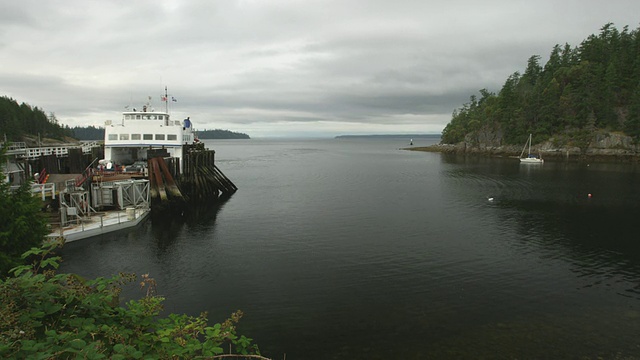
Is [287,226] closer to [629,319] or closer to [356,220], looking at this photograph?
[356,220]

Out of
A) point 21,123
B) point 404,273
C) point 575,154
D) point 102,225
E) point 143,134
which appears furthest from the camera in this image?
point 21,123

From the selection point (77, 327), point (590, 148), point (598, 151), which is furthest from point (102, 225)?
point (590, 148)

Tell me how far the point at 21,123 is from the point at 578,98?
182 metres

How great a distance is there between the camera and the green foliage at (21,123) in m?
116

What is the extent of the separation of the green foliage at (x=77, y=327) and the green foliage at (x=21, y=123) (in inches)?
5121

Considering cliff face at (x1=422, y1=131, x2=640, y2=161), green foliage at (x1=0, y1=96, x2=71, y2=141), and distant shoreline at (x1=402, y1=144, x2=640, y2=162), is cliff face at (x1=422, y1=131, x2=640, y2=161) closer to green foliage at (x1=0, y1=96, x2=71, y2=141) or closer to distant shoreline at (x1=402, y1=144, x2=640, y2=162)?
distant shoreline at (x1=402, y1=144, x2=640, y2=162)

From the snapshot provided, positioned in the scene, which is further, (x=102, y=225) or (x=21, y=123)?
(x=21, y=123)

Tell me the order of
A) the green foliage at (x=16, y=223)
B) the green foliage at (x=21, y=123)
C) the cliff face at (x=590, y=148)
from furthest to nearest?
the green foliage at (x=21, y=123), the cliff face at (x=590, y=148), the green foliage at (x=16, y=223)

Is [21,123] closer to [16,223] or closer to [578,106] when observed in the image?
[16,223]

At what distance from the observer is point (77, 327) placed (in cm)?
670

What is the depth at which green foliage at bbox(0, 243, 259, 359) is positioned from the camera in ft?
18.5

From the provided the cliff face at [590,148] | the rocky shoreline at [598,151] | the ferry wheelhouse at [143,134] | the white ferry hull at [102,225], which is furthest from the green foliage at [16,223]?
the cliff face at [590,148]

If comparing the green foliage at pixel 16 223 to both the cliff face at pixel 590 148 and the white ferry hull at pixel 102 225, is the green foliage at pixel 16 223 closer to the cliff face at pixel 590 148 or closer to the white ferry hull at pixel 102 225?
the white ferry hull at pixel 102 225

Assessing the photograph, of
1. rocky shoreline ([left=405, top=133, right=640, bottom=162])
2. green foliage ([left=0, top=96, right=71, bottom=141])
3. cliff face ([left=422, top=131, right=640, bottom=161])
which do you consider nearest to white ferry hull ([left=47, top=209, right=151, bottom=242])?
green foliage ([left=0, top=96, right=71, bottom=141])
